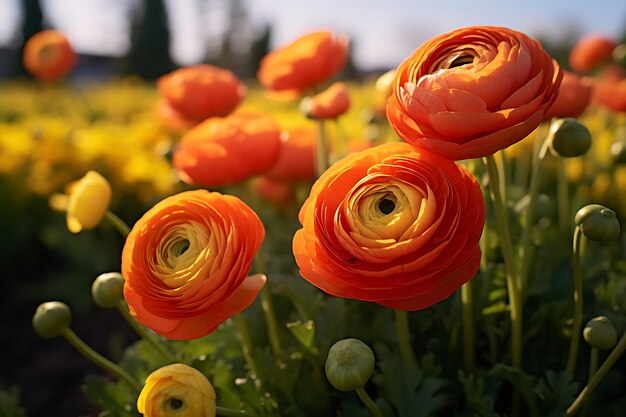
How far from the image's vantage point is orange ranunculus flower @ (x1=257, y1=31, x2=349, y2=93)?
55.1 inches

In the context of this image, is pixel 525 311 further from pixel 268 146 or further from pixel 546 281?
pixel 268 146

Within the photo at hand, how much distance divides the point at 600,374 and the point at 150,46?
1960 centimetres

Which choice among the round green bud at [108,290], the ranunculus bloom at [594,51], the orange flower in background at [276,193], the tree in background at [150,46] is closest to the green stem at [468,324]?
the round green bud at [108,290]

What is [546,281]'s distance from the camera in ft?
3.73

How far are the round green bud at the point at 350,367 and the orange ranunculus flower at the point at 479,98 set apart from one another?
0.80 ft

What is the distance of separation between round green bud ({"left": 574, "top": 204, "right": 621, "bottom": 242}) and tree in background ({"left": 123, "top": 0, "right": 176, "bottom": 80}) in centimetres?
1869

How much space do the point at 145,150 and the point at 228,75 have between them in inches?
64.1

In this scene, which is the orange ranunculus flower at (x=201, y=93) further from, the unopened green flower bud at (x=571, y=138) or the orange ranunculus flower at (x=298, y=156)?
the unopened green flower bud at (x=571, y=138)

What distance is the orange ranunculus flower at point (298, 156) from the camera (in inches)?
63.2

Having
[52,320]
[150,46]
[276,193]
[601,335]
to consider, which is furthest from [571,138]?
[150,46]

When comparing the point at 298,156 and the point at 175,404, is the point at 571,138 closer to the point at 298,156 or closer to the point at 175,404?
the point at 175,404

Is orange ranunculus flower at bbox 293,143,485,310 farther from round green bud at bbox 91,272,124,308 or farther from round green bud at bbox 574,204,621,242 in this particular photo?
round green bud at bbox 91,272,124,308

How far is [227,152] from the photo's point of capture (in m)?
1.10

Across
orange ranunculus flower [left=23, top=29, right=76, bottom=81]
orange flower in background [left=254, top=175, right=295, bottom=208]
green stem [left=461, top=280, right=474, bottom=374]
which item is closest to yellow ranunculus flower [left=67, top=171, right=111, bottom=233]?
green stem [left=461, top=280, right=474, bottom=374]
